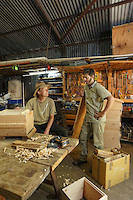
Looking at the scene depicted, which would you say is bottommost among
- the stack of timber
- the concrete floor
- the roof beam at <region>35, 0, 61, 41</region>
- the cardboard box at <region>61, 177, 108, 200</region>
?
the concrete floor

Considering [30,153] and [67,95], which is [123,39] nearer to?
[67,95]

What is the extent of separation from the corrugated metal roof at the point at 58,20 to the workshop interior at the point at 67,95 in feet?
0.10

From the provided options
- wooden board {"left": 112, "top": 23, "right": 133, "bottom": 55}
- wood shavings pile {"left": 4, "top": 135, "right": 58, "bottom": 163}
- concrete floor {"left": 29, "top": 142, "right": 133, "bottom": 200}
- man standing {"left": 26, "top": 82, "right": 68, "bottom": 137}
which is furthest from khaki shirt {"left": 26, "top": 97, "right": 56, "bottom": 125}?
wooden board {"left": 112, "top": 23, "right": 133, "bottom": 55}

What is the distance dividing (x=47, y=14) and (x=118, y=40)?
2590 millimetres

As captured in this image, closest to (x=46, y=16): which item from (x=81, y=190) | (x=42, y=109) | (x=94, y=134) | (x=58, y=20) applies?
(x=58, y=20)

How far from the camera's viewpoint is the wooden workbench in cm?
89

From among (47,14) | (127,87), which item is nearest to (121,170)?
(127,87)

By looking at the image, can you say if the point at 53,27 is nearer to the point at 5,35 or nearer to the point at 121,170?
the point at 5,35

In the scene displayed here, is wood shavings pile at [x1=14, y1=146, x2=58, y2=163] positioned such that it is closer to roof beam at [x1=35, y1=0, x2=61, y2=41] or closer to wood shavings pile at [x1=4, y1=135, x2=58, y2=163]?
wood shavings pile at [x1=4, y1=135, x2=58, y2=163]

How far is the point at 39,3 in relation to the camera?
377 centimetres

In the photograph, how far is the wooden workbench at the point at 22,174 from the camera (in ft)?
2.94

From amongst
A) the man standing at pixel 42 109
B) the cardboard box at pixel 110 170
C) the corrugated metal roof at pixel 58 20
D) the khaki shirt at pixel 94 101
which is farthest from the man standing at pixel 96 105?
the corrugated metal roof at pixel 58 20

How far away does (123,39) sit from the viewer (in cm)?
420

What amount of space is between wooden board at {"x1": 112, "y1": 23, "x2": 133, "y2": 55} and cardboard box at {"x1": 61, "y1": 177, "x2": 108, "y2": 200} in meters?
4.03
